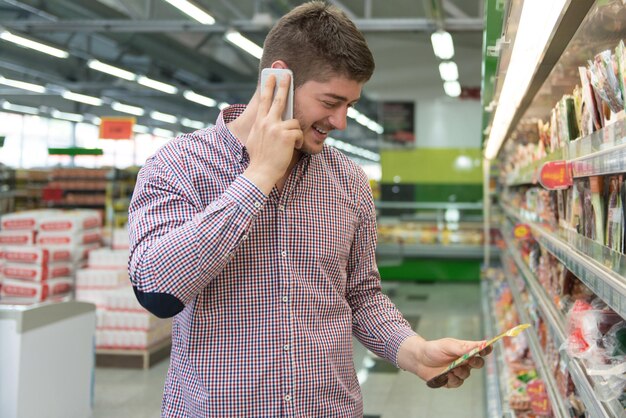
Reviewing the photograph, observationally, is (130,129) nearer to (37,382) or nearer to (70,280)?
(70,280)

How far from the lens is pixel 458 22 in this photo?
988cm

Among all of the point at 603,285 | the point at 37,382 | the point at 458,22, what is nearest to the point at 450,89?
the point at 458,22

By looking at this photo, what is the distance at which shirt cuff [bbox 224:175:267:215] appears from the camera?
139 centimetres

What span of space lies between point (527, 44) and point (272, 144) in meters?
1.30

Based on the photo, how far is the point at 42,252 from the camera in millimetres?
6188

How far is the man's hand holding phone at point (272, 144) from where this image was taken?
4.61 ft

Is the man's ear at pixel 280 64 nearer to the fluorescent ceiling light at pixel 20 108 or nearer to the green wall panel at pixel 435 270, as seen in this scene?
the green wall panel at pixel 435 270

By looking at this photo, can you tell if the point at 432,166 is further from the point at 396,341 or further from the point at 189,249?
the point at 189,249

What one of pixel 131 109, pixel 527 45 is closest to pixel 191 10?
pixel 527 45

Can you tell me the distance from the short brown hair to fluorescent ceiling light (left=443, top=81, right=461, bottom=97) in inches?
421

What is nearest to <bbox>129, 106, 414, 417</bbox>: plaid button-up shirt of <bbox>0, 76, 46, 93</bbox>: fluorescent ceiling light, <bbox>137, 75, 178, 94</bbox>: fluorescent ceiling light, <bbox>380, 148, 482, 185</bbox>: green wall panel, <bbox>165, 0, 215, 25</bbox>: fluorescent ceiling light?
<bbox>165, 0, 215, 25</bbox>: fluorescent ceiling light

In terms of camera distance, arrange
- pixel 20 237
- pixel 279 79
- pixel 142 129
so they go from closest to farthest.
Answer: pixel 279 79 < pixel 20 237 < pixel 142 129

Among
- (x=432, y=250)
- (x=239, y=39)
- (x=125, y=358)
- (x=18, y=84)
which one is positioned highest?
(x=18, y=84)

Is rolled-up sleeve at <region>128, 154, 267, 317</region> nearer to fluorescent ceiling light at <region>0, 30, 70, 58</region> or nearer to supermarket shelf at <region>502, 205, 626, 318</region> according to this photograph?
supermarket shelf at <region>502, 205, 626, 318</region>
